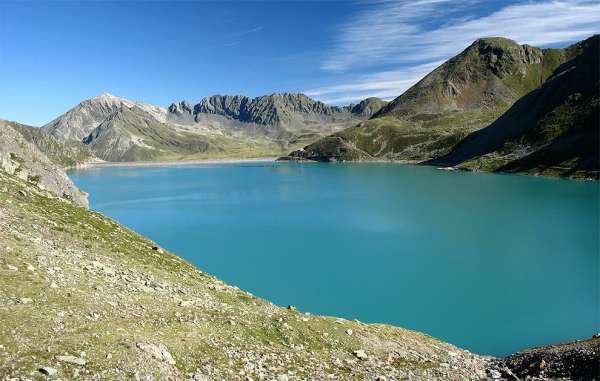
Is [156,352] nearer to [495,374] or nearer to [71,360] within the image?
[71,360]

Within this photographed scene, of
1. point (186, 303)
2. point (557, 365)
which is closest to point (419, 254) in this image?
point (557, 365)

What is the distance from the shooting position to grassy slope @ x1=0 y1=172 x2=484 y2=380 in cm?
1766

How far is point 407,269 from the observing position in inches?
2498

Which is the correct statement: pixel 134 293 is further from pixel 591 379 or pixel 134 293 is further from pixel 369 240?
pixel 369 240

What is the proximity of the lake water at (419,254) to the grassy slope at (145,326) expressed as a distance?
1691 cm

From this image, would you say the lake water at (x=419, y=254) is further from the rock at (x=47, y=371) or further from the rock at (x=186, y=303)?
the rock at (x=47, y=371)

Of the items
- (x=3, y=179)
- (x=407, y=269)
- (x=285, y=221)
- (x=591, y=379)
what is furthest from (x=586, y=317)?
(x=285, y=221)

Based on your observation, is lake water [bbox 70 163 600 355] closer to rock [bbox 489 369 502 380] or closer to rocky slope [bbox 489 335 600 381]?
rocky slope [bbox 489 335 600 381]

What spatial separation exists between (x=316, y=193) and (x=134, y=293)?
470 feet

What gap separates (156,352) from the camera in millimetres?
18781

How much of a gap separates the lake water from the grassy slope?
55.5 ft

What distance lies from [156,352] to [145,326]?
8.37 ft

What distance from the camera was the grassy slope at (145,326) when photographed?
57.9 feet

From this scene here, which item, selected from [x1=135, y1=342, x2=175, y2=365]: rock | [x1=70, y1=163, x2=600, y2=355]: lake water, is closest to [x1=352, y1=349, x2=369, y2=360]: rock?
[x1=135, y1=342, x2=175, y2=365]: rock
